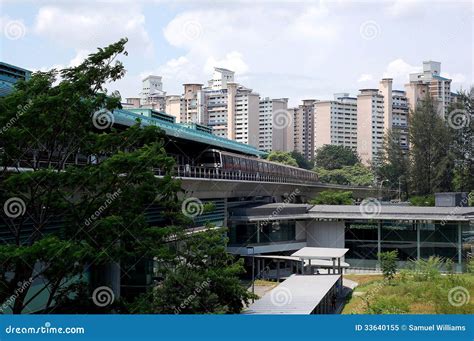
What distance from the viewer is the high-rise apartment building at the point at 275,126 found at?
79.6 meters

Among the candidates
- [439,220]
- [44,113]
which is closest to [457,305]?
[44,113]

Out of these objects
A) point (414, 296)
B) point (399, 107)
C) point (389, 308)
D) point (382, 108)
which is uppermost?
point (399, 107)

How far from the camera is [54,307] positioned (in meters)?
13.1

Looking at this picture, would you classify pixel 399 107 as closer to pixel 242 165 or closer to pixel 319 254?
pixel 242 165

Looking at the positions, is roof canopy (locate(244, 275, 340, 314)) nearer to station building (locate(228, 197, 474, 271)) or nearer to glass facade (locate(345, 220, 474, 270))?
station building (locate(228, 197, 474, 271))

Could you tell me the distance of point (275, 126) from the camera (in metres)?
84.1

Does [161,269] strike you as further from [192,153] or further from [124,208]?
[192,153]

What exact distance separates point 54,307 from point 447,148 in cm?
4213

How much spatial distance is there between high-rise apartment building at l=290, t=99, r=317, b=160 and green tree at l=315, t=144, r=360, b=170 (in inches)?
427

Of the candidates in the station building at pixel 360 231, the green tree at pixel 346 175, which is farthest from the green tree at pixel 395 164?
the station building at pixel 360 231

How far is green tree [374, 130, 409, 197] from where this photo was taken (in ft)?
175

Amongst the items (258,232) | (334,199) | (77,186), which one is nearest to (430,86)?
(334,199)

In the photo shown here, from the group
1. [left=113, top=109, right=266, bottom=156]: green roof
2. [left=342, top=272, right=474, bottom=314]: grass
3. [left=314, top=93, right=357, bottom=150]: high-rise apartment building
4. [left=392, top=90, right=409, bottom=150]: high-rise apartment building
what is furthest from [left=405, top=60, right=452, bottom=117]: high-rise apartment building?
[left=342, top=272, right=474, bottom=314]: grass

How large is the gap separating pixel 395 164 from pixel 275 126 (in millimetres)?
31867
